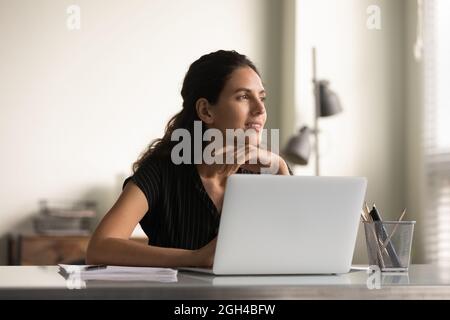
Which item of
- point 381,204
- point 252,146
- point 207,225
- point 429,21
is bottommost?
point 381,204

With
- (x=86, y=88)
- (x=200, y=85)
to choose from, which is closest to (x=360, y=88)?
(x=86, y=88)

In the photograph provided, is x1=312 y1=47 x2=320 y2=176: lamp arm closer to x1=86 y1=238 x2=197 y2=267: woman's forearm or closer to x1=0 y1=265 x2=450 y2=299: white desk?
x1=86 y1=238 x2=197 y2=267: woman's forearm

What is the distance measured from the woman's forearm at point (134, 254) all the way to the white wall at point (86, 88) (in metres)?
3.13

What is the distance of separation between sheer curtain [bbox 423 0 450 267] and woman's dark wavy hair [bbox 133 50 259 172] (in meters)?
2.52

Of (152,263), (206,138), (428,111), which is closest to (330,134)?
(428,111)

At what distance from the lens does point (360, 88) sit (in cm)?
491

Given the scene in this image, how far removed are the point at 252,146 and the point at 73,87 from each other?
300cm

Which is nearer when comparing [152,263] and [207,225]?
[152,263]

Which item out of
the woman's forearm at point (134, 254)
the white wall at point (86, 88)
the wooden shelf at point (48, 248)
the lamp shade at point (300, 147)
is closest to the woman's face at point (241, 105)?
the woman's forearm at point (134, 254)

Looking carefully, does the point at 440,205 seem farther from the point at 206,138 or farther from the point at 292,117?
the point at 206,138

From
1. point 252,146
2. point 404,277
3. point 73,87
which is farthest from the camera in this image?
point 73,87

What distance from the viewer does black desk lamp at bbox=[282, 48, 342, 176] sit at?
4547 millimetres

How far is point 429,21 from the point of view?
4.53 m

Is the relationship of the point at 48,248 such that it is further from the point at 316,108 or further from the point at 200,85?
the point at 200,85
